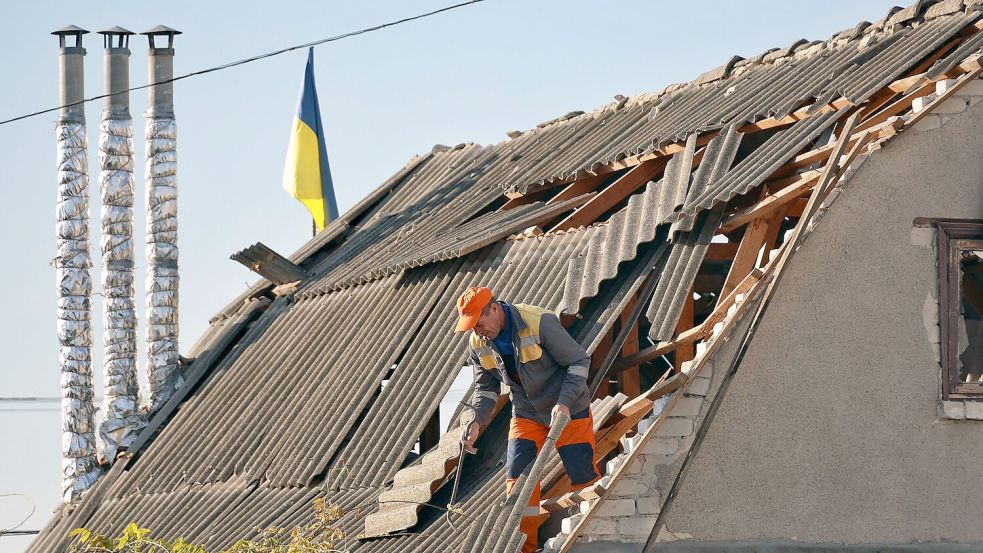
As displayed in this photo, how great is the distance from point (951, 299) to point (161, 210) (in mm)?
14658

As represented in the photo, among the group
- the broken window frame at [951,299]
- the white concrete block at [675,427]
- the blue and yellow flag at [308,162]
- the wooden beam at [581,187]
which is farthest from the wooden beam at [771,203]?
the blue and yellow flag at [308,162]

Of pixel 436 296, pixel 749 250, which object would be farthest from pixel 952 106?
pixel 436 296

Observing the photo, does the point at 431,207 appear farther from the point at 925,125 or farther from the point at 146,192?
the point at 925,125

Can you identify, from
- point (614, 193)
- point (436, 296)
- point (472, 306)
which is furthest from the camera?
point (436, 296)

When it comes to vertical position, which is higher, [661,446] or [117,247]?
[117,247]

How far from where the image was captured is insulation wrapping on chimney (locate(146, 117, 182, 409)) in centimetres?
2464

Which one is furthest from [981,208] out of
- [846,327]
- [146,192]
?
[146,192]

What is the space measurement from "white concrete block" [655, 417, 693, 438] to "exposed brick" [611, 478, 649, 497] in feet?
1.22

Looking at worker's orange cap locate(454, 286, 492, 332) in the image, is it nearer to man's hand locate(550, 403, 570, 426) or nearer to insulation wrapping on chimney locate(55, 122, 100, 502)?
man's hand locate(550, 403, 570, 426)

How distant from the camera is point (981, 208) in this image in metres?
13.0

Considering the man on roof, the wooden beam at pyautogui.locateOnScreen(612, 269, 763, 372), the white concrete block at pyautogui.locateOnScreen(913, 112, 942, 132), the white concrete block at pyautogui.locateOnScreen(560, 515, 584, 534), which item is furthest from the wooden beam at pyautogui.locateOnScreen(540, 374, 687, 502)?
the white concrete block at pyautogui.locateOnScreen(913, 112, 942, 132)

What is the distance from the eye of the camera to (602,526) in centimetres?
1220

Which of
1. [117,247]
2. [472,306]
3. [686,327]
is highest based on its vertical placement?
[117,247]

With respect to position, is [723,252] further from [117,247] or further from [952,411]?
[117,247]
